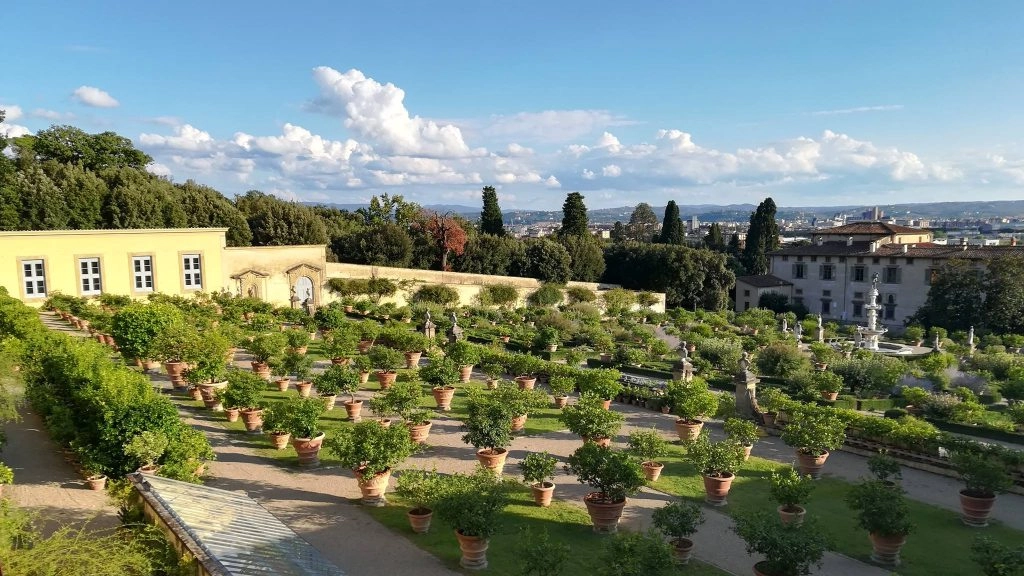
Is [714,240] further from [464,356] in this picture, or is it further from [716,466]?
[716,466]

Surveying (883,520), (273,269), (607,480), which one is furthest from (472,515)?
(273,269)

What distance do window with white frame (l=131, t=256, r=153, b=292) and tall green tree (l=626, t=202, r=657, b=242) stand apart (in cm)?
8356

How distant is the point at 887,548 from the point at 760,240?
195ft

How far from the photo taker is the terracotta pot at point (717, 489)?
41.2ft

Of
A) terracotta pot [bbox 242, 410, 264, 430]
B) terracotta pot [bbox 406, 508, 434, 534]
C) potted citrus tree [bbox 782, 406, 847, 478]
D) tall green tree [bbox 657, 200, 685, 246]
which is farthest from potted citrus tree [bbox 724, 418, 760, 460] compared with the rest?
tall green tree [bbox 657, 200, 685, 246]

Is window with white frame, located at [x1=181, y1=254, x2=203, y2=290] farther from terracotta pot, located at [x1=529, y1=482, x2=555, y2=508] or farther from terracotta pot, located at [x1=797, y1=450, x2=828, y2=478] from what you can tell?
terracotta pot, located at [x1=797, y1=450, x2=828, y2=478]

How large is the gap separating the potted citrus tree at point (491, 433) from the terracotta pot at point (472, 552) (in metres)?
3.47

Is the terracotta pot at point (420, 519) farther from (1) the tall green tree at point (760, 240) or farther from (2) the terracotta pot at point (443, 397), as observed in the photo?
(1) the tall green tree at point (760, 240)

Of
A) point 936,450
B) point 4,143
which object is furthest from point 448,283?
point 936,450

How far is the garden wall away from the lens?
3966cm

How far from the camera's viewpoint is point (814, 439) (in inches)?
561

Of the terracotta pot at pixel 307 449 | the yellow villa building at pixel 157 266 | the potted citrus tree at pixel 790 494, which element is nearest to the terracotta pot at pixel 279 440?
the terracotta pot at pixel 307 449

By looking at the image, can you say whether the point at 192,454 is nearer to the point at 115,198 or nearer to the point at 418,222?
the point at 115,198

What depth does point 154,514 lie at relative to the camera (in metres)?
8.53
